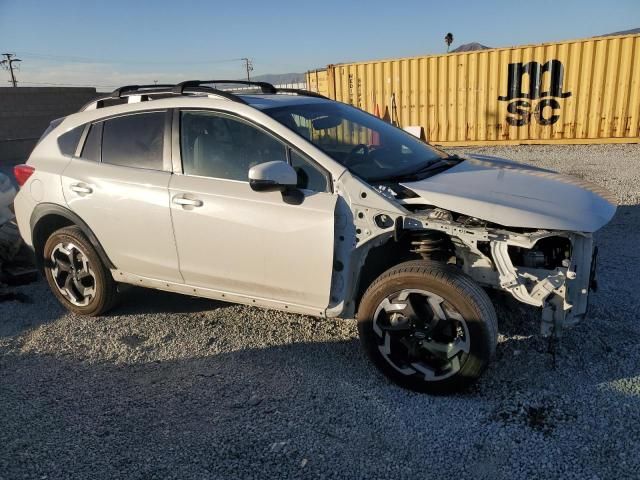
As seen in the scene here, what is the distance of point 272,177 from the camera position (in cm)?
293

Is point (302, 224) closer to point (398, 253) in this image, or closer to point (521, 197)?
point (398, 253)

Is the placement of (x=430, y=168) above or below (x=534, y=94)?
below

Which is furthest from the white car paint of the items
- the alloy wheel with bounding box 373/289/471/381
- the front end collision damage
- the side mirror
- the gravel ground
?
the gravel ground

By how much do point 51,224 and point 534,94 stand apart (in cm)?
1224

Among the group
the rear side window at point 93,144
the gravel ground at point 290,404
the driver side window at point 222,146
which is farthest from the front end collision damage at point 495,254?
the rear side window at point 93,144

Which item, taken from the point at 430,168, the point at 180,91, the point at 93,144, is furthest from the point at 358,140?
the point at 93,144

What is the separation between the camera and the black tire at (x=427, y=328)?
9.10 ft

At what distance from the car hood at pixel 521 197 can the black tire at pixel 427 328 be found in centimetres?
39

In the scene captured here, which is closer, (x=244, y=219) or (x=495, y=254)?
(x=495, y=254)

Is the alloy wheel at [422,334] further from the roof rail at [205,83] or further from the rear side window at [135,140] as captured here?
the roof rail at [205,83]

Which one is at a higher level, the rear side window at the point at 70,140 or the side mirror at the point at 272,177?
the rear side window at the point at 70,140

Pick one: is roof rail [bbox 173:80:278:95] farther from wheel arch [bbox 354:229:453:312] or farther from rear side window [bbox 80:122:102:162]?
wheel arch [bbox 354:229:453:312]

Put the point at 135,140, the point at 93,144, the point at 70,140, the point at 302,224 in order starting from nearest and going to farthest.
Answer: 1. the point at 302,224
2. the point at 135,140
3. the point at 93,144
4. the point at 70,140

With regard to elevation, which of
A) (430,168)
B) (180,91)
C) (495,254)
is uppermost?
(180,91)
